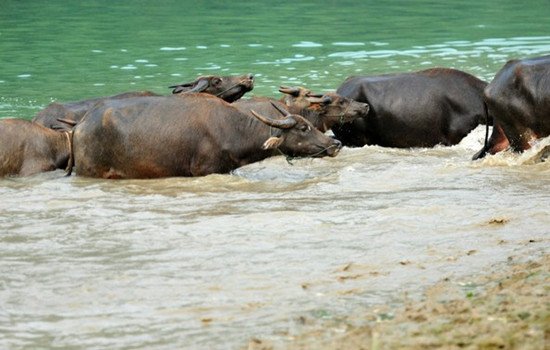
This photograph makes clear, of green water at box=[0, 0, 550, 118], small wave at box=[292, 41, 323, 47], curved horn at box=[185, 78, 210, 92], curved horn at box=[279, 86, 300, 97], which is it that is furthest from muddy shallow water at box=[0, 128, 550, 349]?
small wave at box=[292, 41, 323, 47]

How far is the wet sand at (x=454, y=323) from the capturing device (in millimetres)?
5969

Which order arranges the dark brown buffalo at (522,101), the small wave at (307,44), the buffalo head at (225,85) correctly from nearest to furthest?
the dark brown buffalo at (522,101) < the buffalo head at (225,85) < the small wave at (307,44)

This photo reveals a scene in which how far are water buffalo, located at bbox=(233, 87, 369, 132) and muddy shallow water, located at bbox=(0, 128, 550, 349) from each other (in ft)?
2.99

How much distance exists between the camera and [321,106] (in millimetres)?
15305

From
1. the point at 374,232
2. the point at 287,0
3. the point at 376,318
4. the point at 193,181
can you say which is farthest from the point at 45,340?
the point at 287,0

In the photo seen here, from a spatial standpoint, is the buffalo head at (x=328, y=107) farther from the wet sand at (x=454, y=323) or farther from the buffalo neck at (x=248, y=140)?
the wet sand at (x=454, y=323)

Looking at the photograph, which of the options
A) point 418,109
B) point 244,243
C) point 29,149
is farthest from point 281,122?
point 244,243

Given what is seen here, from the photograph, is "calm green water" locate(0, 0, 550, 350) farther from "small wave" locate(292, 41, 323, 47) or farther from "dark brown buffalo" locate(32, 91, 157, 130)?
"small wave" locate(292, 41, 323, 47)

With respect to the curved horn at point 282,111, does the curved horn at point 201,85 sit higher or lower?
lower

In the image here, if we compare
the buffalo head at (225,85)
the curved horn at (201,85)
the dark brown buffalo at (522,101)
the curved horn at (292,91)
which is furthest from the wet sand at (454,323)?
the buffalo head at (225,85)

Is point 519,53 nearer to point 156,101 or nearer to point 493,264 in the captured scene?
point 156,101

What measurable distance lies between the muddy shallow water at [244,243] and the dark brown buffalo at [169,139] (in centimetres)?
24

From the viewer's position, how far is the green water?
22.9 m

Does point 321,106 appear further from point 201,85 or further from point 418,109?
point 201,85
